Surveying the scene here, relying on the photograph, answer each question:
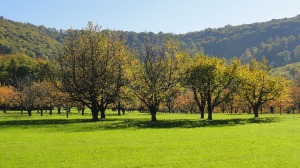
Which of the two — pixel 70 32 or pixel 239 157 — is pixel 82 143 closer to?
pixel 239 157

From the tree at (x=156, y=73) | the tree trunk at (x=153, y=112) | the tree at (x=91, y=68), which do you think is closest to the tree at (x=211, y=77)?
the tree at (x=156, y=73)

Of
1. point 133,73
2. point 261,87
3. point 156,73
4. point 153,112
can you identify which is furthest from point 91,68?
point 261,87

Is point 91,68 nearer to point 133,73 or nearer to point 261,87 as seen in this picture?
point 133,73

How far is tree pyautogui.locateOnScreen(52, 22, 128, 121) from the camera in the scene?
246 ft

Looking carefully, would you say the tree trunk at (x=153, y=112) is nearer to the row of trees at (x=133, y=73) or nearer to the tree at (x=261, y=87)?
the row of trees at (x=133, y=73)

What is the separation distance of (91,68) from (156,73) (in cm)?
1436

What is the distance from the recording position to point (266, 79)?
8275 cm

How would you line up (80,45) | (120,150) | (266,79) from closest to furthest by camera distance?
(120,150) → (80,45) → (266,79)

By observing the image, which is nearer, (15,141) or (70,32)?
(15,141)

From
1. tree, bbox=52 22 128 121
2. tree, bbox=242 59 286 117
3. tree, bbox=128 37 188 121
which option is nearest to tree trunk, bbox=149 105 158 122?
tree, bbox=128 37 188 121

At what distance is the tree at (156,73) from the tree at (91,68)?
14.0 feet

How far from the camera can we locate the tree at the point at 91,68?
75.0m

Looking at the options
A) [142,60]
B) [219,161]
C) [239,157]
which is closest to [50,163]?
[219,161]

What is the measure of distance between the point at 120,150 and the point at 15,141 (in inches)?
559
